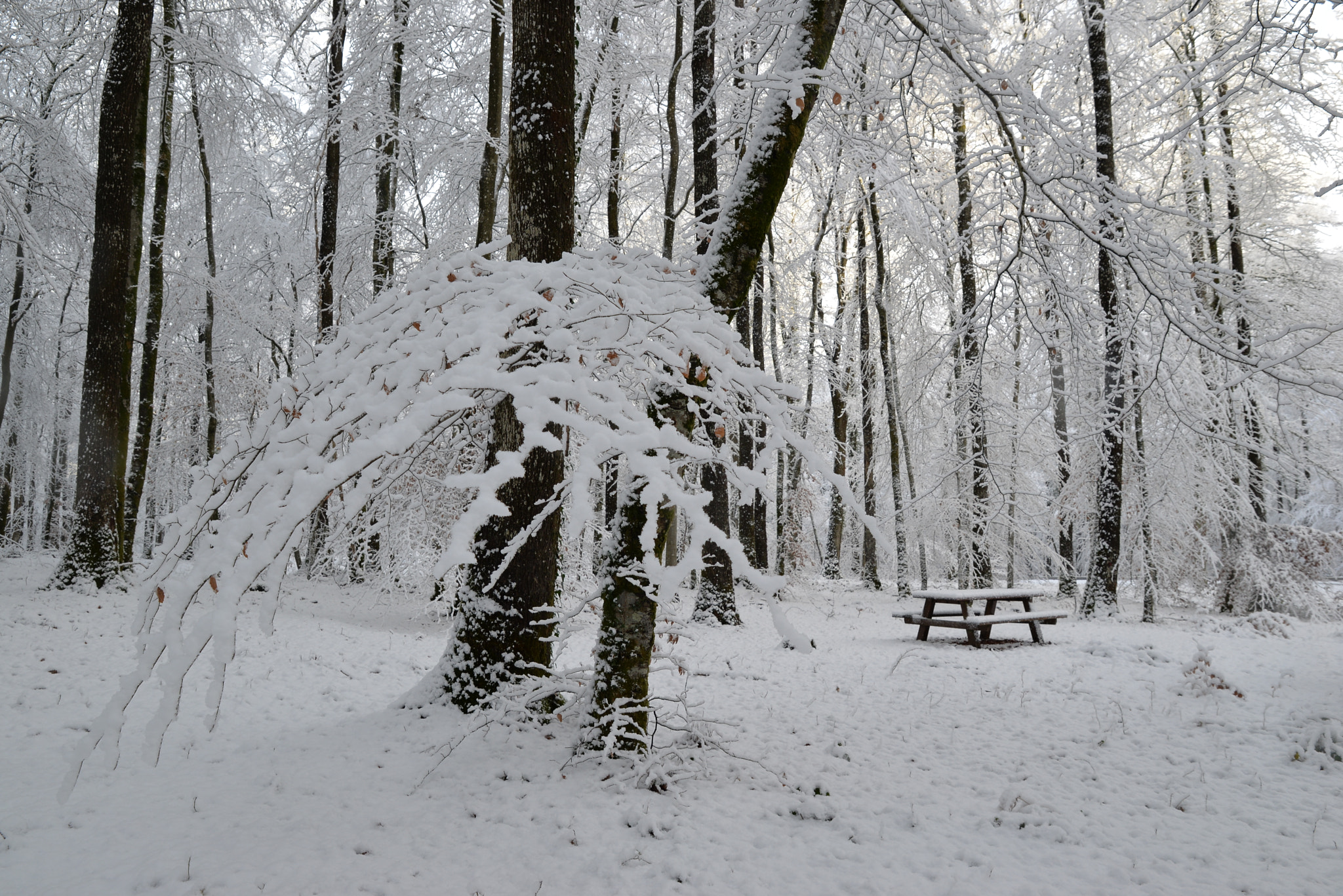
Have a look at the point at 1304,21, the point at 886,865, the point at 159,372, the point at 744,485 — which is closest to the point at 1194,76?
the point at 1304,21

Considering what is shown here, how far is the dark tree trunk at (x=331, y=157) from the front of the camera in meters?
9.16

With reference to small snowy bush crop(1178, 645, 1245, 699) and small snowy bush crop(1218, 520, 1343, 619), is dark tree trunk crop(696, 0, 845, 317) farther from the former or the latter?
small snowy bush crop(1218, 520, 1343, 619)

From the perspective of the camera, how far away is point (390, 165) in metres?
11.0

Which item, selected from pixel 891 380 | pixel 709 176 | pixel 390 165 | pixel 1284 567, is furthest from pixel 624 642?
pixel 1284 567

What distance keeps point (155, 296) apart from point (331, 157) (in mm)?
3197

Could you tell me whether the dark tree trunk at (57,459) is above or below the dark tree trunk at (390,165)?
below

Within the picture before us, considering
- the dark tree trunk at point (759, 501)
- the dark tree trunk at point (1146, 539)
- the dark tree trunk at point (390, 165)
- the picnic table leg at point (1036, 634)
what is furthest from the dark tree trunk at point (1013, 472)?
the dark tree trunk at point (390, 165)

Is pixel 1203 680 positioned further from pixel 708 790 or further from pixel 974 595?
pixel 708 790

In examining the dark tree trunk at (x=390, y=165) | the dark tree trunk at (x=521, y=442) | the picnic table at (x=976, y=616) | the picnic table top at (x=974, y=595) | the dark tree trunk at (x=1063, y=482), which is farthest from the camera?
the dark tree trunk at (x=1063, y=482)

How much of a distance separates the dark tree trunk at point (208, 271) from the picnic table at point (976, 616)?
415 inches

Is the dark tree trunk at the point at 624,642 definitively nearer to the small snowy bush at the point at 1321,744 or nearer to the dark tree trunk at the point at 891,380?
the small snowy bush at the point at 1321,744

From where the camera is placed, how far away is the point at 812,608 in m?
12.2

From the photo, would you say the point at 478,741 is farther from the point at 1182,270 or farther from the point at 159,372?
the point at 159,372

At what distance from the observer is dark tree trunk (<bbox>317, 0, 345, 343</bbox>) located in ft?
30.0
